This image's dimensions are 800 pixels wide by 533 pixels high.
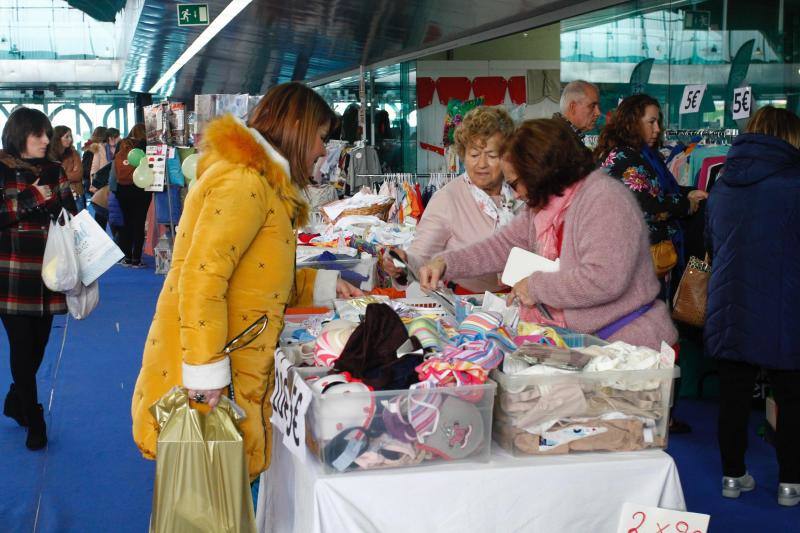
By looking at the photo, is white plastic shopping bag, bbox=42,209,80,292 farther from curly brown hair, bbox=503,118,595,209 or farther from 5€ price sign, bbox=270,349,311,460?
curly brown hair, bbox=503,118,595,209

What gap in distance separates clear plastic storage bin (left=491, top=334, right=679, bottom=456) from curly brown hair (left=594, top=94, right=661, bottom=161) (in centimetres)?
264

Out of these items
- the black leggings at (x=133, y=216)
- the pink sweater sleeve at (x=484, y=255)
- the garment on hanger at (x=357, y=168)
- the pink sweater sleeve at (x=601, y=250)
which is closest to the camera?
the pink sweater sleeve at (x=601, y=250)

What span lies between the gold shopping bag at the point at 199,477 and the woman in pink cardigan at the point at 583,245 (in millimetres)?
966

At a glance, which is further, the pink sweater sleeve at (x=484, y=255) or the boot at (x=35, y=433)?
the boot at (x=35, y=433)

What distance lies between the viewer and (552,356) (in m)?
1.97

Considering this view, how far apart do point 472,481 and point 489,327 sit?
45 cm

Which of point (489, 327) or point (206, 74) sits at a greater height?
point (206, 74)

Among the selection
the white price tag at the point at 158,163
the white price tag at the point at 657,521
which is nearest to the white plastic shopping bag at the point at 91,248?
the white price tag at the point at 657,521

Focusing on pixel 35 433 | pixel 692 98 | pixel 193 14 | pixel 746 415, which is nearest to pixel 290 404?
pixel 746 415

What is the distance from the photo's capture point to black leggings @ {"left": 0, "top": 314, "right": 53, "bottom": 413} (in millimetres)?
4598

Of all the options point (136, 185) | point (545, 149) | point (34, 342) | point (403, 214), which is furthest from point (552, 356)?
point (136, 185)

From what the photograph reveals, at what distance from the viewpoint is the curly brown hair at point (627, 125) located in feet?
14.5

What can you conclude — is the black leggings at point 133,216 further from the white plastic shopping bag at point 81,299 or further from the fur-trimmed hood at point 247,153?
the fur-trimmed hood at point 247,153

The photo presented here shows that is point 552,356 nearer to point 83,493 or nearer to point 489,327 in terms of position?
point 489,327
